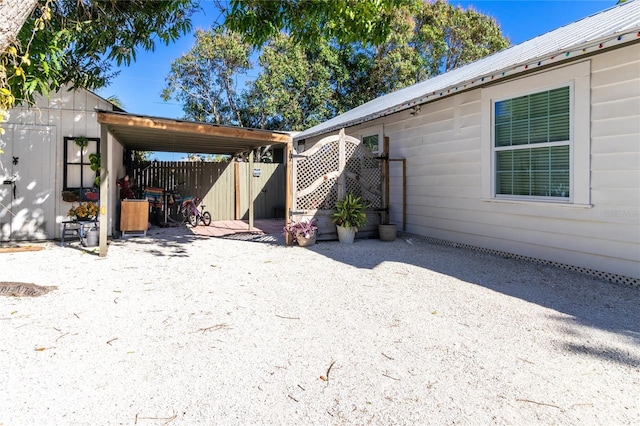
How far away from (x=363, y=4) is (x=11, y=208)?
7202 mm

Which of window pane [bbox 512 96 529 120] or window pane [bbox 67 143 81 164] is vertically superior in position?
window pane [bbox 512 96 529 120]

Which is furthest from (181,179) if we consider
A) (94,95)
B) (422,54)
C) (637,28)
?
(422,54)

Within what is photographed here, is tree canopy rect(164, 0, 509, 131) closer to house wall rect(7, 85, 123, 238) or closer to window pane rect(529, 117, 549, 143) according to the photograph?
house wall rect(7, 85, 123, 238)

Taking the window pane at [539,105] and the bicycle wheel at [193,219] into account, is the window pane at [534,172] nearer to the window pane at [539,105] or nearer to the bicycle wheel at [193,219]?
the window pane at [539,105]

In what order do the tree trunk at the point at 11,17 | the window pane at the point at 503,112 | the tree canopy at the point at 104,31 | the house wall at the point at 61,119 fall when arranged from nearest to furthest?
the tree trunk at the point at 11,17 → the tree canopy at the point at 104,31 → the window pane at the point at 503,112 → the house wall at the point at 61,119

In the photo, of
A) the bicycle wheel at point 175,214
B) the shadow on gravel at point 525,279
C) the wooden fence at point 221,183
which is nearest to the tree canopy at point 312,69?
the wooden fence at point 221,183

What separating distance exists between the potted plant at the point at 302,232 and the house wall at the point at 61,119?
430 cm

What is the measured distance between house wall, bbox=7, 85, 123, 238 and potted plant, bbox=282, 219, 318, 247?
4.30m

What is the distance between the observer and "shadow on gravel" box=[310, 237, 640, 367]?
2.95 m

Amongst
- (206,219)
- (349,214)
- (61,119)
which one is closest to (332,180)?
(349,214)

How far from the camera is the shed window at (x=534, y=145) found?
4816 mm

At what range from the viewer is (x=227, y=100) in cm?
1788

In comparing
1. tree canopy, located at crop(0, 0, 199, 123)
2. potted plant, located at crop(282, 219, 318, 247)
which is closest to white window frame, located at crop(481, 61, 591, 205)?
potted plant, located at crop(282, 219, 318, 247)

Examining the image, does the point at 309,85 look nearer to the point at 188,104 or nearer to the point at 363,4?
the point at 188,104
